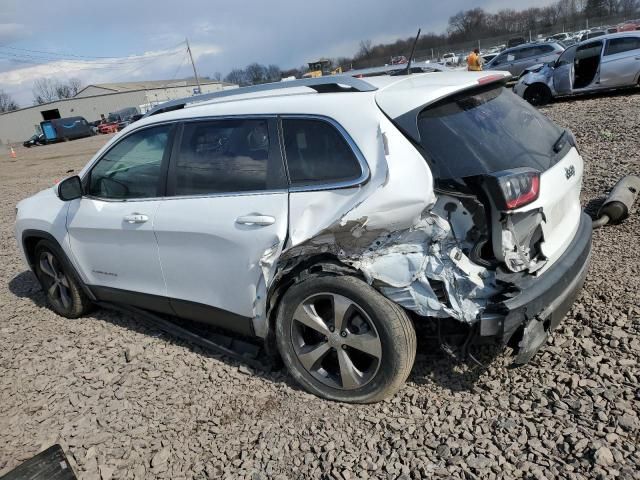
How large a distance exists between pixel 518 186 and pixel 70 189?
3.29 m

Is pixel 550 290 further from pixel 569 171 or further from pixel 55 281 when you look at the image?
pixel 55 281

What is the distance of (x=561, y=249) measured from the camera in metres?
2.91

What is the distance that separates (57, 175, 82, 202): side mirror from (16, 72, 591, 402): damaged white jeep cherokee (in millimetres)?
626

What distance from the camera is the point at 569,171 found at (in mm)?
3010

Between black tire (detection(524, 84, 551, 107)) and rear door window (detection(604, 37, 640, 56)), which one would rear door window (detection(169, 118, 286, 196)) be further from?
rear door window (detection(604, 37, 640, 56))

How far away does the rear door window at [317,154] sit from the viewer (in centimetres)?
281

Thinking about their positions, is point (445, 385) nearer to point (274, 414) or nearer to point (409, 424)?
point (409, 424)

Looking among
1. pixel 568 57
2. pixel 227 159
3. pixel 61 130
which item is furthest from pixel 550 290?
pixel 61 130

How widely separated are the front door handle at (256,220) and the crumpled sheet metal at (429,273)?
608mm

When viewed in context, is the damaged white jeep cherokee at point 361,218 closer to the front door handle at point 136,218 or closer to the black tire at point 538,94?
the front door handle at point 136,218

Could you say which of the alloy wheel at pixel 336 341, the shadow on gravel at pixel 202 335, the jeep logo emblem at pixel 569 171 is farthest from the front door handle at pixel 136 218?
the jeep logo emblem at pixel 569 171

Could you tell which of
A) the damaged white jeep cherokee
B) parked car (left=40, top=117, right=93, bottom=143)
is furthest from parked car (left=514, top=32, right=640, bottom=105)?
parked car (left=40, top=117, right=93, bottom=143)

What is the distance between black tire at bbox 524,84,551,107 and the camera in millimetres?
13898

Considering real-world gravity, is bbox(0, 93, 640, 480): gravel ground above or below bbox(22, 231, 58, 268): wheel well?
below
